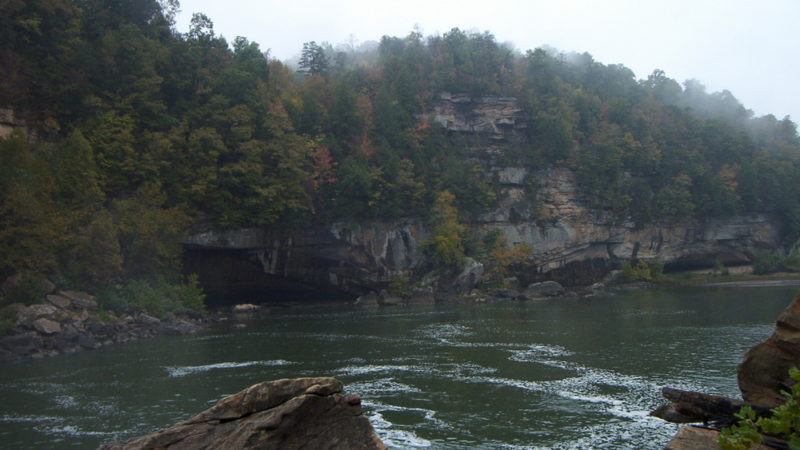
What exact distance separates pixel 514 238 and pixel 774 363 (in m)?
55.3

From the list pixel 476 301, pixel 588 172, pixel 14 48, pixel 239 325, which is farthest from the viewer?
pixel 588 172

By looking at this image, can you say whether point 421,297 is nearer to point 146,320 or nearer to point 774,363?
point 146,320

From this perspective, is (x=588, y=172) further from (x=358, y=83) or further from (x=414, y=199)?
(x=358, y=83)

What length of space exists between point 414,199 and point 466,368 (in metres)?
36.2

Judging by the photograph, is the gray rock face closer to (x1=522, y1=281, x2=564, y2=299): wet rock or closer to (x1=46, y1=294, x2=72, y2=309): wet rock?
(x1=522, y1=281, x2=564, y2=299): wet rock

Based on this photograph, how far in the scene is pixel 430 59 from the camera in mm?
74562

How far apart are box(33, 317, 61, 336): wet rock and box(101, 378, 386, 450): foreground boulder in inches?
949

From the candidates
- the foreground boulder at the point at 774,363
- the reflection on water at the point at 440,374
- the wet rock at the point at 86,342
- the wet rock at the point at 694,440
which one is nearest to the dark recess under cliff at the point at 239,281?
the reflection on water at the point at 440,374

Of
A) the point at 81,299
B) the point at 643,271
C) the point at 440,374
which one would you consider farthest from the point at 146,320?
the point at 643,271

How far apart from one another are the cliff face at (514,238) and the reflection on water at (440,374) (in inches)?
516

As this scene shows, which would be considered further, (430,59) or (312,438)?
(430,59)

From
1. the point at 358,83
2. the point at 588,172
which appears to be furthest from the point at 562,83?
→ the point at 358,83

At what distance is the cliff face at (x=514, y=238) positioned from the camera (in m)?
53.1

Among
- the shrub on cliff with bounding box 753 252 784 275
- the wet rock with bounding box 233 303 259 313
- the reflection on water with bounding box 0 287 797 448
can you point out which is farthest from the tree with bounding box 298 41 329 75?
the shrub on cliff with bounding box 753 252 784 275
